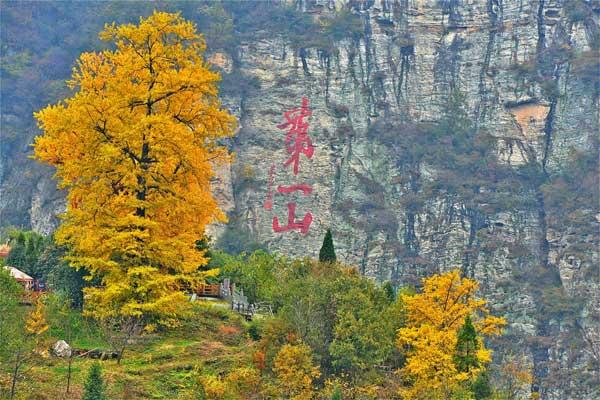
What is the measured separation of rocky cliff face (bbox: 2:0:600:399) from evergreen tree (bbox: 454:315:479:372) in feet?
82.8

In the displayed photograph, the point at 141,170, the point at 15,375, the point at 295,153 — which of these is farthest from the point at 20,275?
the point at 295,153

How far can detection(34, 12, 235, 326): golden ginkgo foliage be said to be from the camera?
21.7 m

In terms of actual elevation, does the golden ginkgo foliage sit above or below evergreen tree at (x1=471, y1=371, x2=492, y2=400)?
above

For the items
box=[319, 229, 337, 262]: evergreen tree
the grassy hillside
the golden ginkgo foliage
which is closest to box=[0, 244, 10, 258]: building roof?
the golden ginkgo foliage

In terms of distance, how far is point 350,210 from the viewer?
51.4 m

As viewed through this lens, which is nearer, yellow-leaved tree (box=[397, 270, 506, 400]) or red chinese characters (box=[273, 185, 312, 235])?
yellow-leaved tree (box=[397, 270, 506, 400])

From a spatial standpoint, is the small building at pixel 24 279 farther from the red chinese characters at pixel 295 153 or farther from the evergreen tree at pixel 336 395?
the red chinese characters at pixel 295 153

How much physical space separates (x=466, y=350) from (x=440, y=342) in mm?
570

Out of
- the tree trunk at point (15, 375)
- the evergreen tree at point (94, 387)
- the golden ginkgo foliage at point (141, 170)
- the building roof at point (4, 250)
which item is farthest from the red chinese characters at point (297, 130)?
the evergreen tree at point (94, 387)

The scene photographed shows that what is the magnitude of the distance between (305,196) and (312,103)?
5.11m

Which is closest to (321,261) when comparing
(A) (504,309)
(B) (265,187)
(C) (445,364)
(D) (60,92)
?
(C) (445,364)

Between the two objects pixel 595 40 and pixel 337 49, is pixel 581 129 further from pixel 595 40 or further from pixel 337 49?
pixel 337 49

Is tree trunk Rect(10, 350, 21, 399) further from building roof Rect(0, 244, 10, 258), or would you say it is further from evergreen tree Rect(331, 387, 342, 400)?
building roof Rect(0, 244, 10, 258)

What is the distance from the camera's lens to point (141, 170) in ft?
72.1
